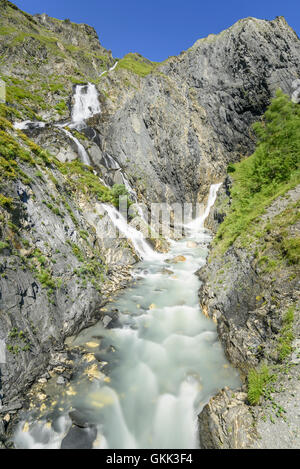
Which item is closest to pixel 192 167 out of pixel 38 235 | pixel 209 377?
pixel 38 235

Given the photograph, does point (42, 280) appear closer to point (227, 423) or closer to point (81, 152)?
point (227, 423)

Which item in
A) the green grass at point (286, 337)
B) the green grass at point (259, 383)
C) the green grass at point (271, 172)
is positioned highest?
the green grass at point (271, 172)

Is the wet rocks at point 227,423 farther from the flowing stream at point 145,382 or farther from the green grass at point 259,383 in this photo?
the flowing stream at point 145,382

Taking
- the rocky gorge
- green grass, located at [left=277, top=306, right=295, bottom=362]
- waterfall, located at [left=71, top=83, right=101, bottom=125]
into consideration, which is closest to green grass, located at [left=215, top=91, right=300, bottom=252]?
the rocky gorge

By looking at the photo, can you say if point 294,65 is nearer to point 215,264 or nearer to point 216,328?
point 215,264

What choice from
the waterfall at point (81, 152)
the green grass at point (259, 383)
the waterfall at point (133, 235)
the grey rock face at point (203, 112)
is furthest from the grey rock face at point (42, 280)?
the grey rock face at point (203, 112)

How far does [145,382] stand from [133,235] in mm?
15888

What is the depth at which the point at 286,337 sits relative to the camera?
6766 mm

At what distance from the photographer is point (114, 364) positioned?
9.59m

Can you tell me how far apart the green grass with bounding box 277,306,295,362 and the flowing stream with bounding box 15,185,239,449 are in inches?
100

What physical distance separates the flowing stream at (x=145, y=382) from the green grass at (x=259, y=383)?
166 centimetres

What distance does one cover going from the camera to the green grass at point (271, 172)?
12961mm

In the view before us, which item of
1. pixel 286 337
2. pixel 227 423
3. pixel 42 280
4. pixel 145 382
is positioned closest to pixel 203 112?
pixel 42 280
